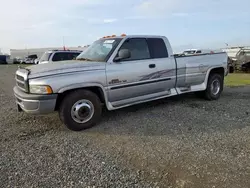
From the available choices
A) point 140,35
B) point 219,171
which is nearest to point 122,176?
point 219,171

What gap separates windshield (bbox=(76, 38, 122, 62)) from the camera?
5438 mm

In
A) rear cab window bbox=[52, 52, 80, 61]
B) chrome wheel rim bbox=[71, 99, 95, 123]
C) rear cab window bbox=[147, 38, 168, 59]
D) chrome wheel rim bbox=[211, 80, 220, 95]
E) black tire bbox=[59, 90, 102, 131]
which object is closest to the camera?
black tire bbox=[59, 90, 102, 131]

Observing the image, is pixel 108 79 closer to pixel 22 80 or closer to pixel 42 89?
pixel 42 89

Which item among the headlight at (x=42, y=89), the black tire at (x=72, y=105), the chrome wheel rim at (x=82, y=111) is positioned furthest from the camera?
the chrome wheel rim at (x=82, y=111)

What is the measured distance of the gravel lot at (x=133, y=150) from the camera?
3105 mm

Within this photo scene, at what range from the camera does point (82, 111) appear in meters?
4.88

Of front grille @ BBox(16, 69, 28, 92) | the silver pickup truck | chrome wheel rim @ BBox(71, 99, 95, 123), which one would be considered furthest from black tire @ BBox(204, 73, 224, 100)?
front grille @ BBox(16, 69, 28, 92)

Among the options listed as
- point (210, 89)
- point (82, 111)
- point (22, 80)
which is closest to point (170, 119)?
point (82, 111)

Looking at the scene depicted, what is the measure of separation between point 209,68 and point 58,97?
444 cm

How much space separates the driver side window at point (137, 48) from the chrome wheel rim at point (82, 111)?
54.2 inches

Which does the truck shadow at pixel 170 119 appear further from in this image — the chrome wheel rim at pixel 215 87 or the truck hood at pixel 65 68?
the truck hood at pixel 65 68

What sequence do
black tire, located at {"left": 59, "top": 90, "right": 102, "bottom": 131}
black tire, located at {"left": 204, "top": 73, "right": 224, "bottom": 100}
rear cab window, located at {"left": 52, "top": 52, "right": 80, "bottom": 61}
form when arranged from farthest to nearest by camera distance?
rear cab window, located at {"left": 52, "top": 52, "right": 80, "bottom": 61}
black tire, located at {"left": 204, "top": 73, "right": 224, "bottom": 100}
black tire, located at {"left": 59, "top": 90, "right": 102, "bottom": 131}

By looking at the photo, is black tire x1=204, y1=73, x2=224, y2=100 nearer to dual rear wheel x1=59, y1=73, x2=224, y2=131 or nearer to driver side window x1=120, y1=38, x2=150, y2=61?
driver side window x1=120, y1=38, x2=150, y2=61

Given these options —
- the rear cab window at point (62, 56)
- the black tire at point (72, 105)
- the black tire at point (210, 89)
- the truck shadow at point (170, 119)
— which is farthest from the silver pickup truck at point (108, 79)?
the rear cab window at point (62, 56)
